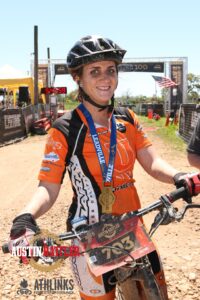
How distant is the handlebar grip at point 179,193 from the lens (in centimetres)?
223

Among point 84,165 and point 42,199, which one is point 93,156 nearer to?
point 84,165

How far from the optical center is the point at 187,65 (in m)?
49.2

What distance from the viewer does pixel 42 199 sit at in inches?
93.6

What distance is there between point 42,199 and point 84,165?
1.11 feet

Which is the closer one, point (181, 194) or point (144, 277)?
point (144, 277)

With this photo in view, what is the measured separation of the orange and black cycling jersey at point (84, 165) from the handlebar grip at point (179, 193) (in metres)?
0.41

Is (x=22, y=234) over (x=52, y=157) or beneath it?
beneath

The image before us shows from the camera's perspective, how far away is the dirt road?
4395 mm

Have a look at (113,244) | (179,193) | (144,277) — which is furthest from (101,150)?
(144,277)

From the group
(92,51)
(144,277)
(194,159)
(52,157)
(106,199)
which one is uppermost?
(92,51)

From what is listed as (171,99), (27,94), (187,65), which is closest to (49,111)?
(27,94)

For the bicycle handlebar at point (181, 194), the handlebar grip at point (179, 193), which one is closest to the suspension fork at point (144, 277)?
the bicycle handlebar at point (181, 194)

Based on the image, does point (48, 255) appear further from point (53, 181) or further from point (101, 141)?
point (101, 141)

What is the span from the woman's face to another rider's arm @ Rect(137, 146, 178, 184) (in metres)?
0.47
